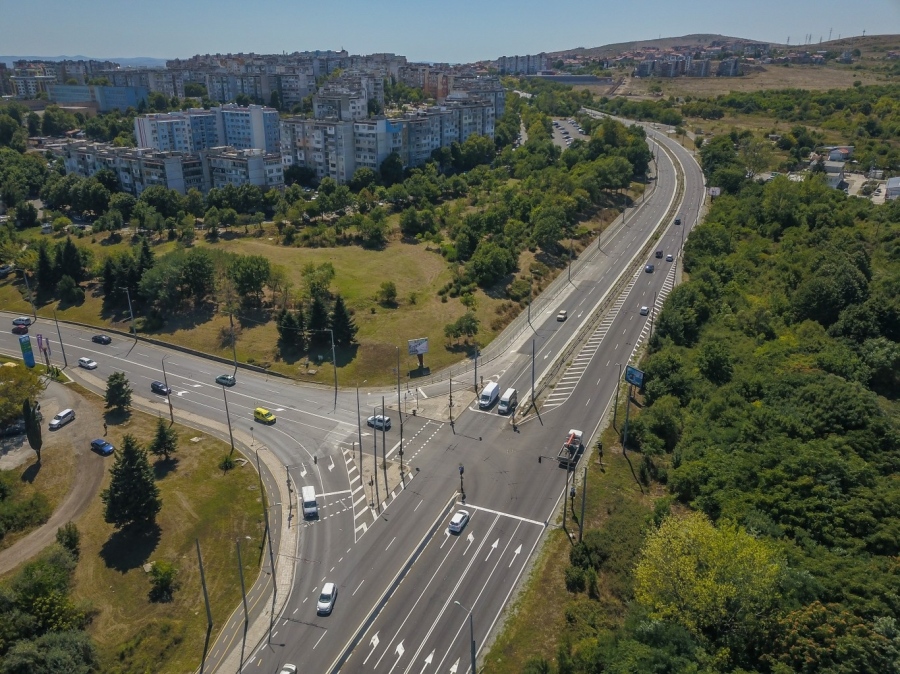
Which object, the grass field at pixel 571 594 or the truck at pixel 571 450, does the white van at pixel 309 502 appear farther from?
the truck at pixel 571 450

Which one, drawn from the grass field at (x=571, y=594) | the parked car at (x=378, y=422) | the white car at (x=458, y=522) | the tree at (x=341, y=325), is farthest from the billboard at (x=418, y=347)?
the white car at (x=458, y=522)

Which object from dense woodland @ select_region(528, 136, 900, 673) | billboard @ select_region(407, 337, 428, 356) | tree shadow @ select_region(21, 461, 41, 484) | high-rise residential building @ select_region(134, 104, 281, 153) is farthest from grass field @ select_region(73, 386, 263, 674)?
high-rise residential building @ select_region(134, 104, 281, 153)

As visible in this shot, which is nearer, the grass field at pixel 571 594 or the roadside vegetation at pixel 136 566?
the roadside vegetation at pixel 136 566

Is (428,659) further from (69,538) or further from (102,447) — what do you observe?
(102,447)

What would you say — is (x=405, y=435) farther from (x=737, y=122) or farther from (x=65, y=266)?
(x=737, y=122)

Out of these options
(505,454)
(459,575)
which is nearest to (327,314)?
(505,454)

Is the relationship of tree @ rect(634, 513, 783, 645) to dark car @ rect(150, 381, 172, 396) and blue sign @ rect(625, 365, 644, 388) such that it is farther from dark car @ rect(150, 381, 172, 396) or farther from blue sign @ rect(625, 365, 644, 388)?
dark car @ rect(150, 381, 172, 396)
